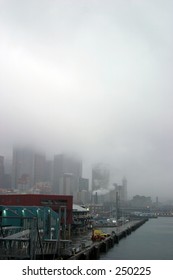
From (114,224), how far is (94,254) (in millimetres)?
97463

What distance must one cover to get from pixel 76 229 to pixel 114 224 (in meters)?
53.7

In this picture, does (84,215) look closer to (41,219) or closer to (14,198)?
(14,198)

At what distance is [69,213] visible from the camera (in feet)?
263

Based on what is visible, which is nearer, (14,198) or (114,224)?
(14,198)

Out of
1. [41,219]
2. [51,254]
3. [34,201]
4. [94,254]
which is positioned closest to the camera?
[51,254]

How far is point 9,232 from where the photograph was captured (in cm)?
4038

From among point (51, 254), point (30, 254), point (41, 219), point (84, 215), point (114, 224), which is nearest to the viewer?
point (30, 254)

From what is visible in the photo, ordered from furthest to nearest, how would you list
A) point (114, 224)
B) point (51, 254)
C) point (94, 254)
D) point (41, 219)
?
point (114, 224)
point (41, 219)
point (94, 254)
point (51, 254)

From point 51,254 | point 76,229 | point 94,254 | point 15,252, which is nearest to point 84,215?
point 76,229
